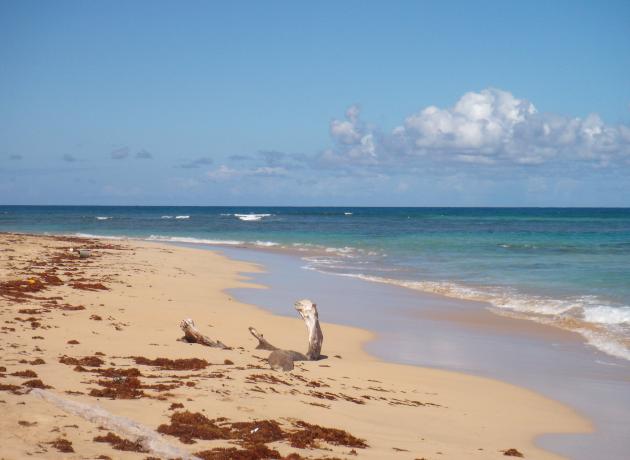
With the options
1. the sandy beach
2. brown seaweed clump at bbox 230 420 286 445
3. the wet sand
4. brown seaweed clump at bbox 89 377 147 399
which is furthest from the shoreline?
brown seaweed clump at bbox 89 377 147 399

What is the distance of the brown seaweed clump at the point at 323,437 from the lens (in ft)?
24.6

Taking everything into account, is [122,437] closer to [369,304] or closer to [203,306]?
[203,306]

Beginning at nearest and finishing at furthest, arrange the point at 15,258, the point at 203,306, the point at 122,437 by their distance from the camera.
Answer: the point at 122,437 → the point at 203,306 → the point at 15,258

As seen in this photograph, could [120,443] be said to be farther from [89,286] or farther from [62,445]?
[89,286]

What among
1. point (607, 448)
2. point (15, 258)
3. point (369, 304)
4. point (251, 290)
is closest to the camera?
point (607, 448)

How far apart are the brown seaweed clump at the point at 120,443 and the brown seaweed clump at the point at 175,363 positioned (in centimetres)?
381

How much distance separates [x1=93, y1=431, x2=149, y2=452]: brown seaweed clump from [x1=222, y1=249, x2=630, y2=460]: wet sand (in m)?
5.62

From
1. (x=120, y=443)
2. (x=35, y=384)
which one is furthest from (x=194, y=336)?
(x=120, y=443)

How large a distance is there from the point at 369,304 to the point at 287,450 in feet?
49.1

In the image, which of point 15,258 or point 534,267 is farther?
point 534,267

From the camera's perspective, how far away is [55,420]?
7.16 meters

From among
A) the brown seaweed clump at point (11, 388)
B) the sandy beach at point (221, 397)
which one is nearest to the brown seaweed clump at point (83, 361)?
the sandy beach at point (221, 397)

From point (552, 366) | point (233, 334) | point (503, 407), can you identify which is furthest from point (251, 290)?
point (503, 407)

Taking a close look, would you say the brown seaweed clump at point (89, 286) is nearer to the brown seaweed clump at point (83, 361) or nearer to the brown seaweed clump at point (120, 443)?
the brown seaweed clump at point (83, 361)
